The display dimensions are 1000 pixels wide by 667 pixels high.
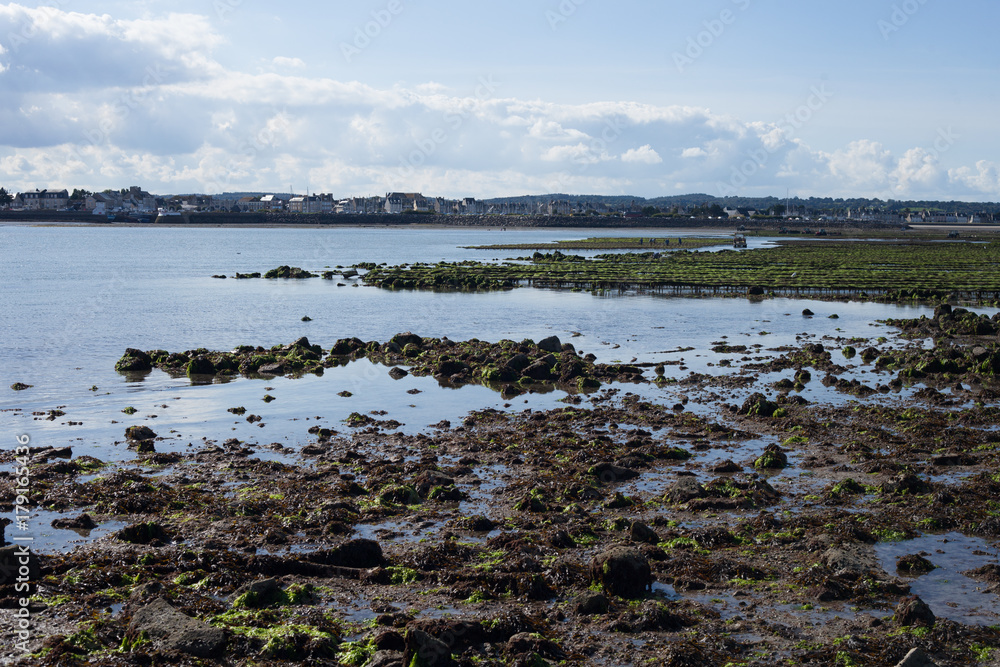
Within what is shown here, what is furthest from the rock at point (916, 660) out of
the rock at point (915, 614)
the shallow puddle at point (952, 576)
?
the shallow puddle at point (952, 576)

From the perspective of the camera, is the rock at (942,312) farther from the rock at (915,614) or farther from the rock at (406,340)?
the rock at (915,614)

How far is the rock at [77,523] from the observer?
44.0 ft

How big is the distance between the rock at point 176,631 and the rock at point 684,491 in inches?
332

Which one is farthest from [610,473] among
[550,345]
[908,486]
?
[550,345]

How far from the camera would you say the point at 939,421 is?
20484 mm

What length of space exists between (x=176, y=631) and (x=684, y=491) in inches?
357

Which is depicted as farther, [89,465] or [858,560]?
[89,465]

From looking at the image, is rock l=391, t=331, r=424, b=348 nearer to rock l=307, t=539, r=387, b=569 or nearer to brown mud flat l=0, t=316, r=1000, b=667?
brown mud flat l=0, t=316, r=1000, b=667

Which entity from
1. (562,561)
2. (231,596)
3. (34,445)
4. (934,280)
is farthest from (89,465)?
(934,280)

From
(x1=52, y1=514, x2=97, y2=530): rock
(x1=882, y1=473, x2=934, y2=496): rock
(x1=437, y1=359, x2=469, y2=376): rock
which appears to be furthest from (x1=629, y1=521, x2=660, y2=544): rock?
(x1=437, y1=359, x2=469, y2=376): rock

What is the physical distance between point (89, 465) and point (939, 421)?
20300 millimetres

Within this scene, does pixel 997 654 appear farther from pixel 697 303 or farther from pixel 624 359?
pixel 697 303

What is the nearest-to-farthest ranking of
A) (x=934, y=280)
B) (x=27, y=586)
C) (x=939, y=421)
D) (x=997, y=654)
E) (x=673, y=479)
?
(x=997, y=654), (x=27, y=586), (x=673, y=479), (x=939, y=421), (x=934, y=280)

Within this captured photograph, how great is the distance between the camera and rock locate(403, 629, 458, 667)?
8922 mm
